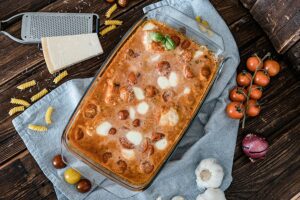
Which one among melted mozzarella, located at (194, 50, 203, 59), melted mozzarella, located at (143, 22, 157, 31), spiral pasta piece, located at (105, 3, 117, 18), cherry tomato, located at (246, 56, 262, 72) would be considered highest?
cherry tomato, located at (246, 56, 262, 72)

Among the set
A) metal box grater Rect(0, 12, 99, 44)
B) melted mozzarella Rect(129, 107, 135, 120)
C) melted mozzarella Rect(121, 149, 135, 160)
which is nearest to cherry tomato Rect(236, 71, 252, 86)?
melted mozzarella Rect(129, 107, 135, 120)

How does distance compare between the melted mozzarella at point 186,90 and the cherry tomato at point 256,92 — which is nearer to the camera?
the melted mozzarella at point 186,90

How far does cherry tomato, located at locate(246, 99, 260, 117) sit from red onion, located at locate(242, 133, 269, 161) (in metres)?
0.15

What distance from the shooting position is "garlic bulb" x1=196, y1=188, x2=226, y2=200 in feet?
10.3

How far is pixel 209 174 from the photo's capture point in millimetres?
3160

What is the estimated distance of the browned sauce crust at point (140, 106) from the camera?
119 inches

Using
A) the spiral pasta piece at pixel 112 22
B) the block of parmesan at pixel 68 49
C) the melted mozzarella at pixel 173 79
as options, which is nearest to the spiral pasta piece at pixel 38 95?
the block of parmesan at pixel 68 49

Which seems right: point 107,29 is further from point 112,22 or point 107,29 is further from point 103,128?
point 103,128

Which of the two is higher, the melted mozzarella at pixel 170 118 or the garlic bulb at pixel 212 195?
A: the melted mozzarella at pixel 170 118

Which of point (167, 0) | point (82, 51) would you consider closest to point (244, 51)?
point (167, 0)

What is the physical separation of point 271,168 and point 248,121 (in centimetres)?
36

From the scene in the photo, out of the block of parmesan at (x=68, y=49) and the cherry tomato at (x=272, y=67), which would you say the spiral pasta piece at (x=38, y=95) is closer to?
the block of parmesan at (x=68, y=49)

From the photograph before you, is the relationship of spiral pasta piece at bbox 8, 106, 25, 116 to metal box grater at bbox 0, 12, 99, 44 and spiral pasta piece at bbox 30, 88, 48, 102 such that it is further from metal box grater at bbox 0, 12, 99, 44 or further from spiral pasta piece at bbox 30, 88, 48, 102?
metal box grater at bbox 0, 12, 99, 44

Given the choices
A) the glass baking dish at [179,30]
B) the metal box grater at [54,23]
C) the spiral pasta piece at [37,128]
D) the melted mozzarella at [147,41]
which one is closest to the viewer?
the glass baking dish at [179,30]
